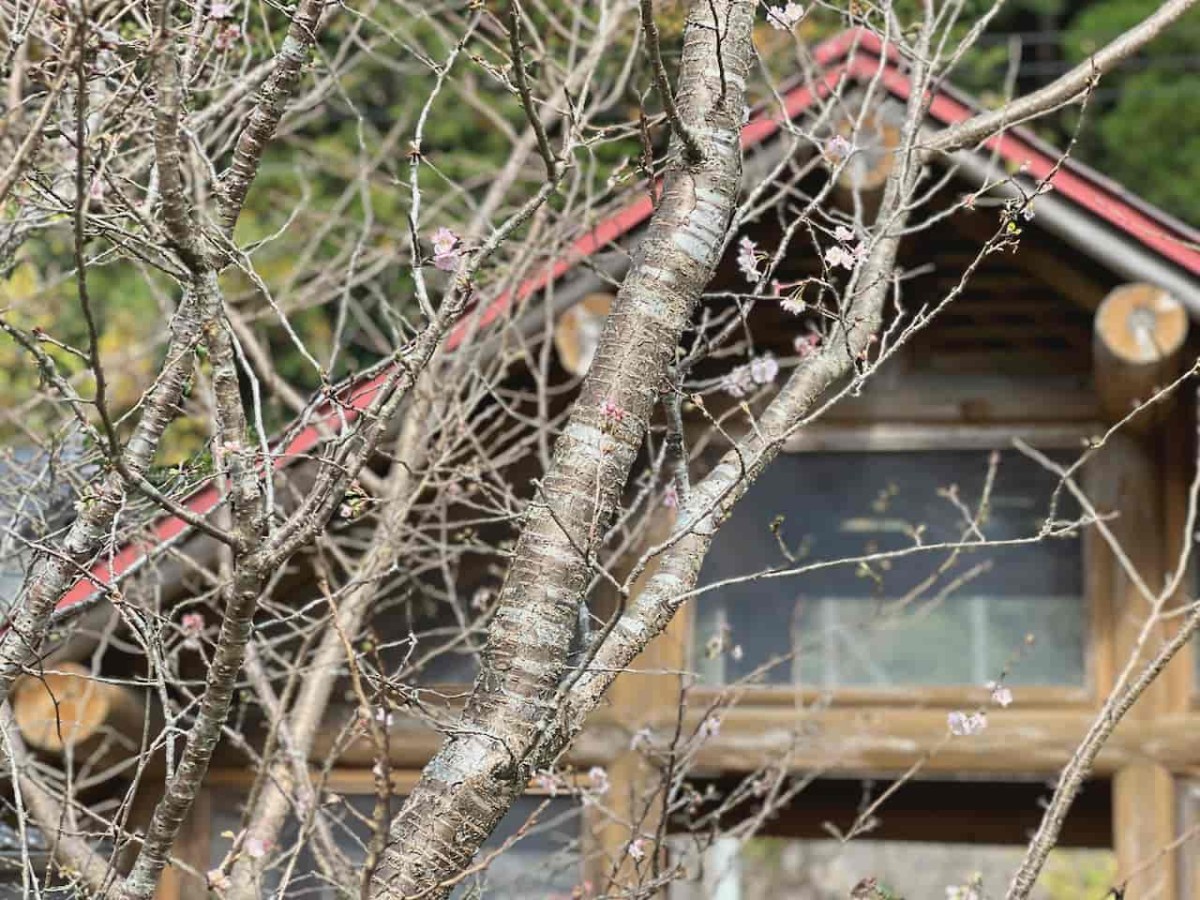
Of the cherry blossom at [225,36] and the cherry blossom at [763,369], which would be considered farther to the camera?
the cherry blossom at [763,369]

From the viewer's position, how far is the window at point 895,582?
5.34 metres

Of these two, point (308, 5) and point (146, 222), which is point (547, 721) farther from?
point (308, 5)

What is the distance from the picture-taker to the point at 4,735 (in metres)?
2.87

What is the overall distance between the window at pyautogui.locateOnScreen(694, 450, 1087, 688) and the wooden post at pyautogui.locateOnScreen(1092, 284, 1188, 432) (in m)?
0.78

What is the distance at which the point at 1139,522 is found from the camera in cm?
517

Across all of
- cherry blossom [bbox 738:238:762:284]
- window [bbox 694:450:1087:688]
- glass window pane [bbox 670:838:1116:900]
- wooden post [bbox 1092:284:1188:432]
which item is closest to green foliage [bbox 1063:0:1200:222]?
window [bbox 694:450:1087:688]

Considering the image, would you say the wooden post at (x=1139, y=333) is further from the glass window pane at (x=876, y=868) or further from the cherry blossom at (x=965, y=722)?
the glass window pane at (x=876, y=868)

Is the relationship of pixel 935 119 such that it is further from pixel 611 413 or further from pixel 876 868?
pixel 876 868

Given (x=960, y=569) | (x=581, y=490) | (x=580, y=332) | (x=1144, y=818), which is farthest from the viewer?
(x=960, y=569)

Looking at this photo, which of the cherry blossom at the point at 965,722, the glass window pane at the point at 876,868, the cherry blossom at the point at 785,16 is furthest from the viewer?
the glass window pane at the point at 876,868

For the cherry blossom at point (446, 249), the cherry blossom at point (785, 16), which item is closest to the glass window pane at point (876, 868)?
the cherry blossom at point (785, 16)

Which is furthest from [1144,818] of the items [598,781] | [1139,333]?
[598,781]

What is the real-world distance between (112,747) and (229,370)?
312 cm

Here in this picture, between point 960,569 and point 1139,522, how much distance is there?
2.09 feet
